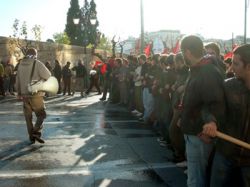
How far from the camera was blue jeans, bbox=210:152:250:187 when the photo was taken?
3.62 metres

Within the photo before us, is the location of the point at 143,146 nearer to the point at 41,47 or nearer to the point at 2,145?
the point at 2,145

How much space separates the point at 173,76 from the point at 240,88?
17.1 feet

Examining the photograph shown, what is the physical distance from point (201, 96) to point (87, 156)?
13.6ft

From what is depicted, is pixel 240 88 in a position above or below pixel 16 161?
above

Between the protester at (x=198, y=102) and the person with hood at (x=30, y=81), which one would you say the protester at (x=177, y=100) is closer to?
the protester at (x=198, y=102)

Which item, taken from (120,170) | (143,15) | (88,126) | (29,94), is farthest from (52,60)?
(120,170)

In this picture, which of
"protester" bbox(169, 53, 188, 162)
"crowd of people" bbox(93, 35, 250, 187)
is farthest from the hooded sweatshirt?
"crowd of people" bbox(93, 35, 250, 187)

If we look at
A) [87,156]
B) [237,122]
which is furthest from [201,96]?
[87,156]

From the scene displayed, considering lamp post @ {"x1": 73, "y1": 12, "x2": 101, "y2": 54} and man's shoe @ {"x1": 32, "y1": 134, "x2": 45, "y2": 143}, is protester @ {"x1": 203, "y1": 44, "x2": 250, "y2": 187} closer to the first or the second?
man's shoe @ {"x1": 32, "y1": 134, "x2": 45, "y2": 143}

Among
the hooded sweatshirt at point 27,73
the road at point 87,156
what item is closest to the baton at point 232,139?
the road at point 87,156

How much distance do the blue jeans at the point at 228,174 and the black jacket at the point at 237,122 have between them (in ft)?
0.16

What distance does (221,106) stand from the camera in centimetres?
394

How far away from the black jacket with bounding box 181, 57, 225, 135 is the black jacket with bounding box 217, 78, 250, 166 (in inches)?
8.2

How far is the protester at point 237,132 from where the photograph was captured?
362cm
